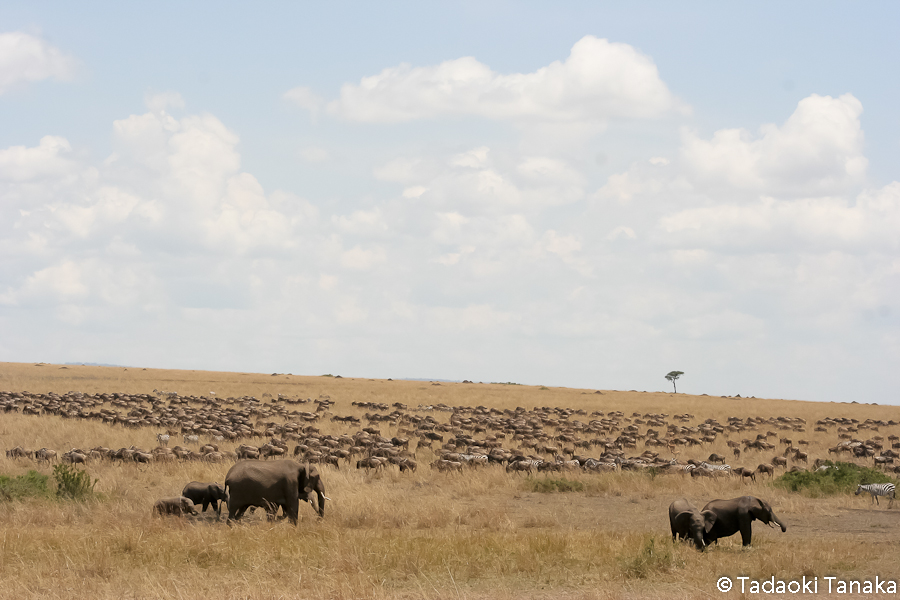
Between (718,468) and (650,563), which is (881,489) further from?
(650,563)

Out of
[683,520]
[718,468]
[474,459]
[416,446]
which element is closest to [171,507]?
[683,520]

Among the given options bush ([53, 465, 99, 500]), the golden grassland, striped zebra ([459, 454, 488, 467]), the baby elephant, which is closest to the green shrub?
the golden grassland

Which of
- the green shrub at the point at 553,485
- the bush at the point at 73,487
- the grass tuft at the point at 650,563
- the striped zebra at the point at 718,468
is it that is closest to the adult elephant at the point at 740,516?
the grass tuft at the point at 650,563

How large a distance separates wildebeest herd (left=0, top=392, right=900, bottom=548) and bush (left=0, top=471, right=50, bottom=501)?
340 cm

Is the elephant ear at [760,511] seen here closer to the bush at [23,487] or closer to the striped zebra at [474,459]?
the striped zebra at [474,459]

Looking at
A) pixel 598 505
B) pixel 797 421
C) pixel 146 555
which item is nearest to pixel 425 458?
pixel 598 505

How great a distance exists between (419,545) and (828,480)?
1464cm

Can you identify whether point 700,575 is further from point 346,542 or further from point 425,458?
point 425,458

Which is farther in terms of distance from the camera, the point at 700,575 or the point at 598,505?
the point at 598,505

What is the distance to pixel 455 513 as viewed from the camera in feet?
52.7

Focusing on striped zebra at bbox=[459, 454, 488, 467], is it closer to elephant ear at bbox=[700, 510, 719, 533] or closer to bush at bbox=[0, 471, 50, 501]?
elephant ear at bbox=[700, 510, 719, 533]

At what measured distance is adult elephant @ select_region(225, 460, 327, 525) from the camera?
555 inches

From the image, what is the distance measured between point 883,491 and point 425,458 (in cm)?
1378

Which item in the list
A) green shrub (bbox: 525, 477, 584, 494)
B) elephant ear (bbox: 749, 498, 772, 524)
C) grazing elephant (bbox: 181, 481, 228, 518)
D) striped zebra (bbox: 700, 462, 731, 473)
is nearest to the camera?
elephant ear (bbox: 749, 498, 772, 524)
